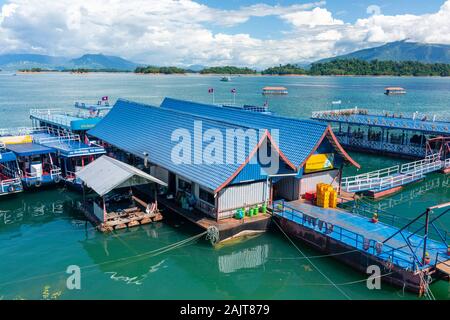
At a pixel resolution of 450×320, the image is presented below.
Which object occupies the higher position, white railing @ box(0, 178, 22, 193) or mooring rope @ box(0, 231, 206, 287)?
white railing @ box(0, 178, 22, 193)

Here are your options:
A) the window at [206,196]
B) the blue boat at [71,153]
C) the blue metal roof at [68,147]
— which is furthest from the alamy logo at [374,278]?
the blue metal roof at [68,147]

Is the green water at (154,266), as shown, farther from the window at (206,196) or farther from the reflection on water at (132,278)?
the window at (206,196)

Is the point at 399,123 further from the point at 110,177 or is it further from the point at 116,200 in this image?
the point at 110,177

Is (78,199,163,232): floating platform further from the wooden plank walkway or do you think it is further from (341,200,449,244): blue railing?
the wooden plank walkway

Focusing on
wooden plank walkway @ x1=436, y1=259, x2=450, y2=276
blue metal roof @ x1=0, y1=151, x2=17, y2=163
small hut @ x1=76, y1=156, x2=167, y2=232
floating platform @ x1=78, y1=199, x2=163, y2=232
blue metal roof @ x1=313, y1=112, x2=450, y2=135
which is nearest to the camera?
wooden plank walkway @ x1=436, y1=259, x2=450, y2=276

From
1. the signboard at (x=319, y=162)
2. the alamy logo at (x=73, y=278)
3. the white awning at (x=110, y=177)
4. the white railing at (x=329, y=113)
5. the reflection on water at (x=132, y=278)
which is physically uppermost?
the white railing at (x=329, y=113)

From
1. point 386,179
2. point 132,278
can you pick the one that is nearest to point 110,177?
point 132,278

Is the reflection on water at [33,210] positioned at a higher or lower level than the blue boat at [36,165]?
lower

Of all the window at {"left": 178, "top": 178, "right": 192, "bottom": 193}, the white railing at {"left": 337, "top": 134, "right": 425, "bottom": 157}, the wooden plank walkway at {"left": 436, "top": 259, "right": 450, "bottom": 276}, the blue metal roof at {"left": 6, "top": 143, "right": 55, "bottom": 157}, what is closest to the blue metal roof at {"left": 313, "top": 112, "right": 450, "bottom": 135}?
the white railing at {"left": 337, "top": 134, "right": 425, "bottom": 157}
